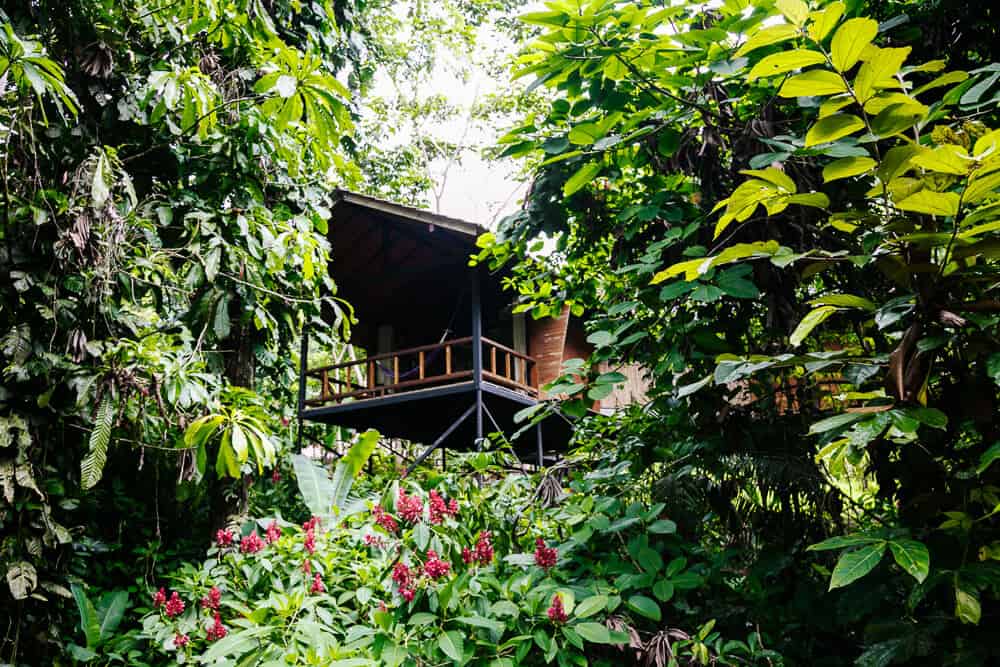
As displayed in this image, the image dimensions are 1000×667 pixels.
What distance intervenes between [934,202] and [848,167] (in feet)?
0.55

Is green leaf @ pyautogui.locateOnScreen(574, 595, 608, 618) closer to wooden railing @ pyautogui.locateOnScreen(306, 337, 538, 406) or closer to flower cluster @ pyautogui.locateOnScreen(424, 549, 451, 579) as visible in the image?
flower cluster @ pyautogui.locateOnScreen(424, 549, 451, 579)

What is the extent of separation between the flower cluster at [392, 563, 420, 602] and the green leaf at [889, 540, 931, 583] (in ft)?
3.62

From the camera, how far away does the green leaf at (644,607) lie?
1.73m

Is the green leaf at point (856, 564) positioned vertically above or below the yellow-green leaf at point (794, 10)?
below

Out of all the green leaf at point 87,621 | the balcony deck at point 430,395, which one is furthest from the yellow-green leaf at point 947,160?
the balcony deck at point 430,395

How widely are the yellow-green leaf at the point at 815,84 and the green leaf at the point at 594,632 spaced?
1.21 m

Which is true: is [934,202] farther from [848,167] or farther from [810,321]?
[810,321]

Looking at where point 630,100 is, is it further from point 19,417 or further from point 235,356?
point 235,356

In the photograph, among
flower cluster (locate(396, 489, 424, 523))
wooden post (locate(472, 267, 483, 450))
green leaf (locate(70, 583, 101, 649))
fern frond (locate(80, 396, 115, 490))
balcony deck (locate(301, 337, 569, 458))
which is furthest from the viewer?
balcony deck (locate(301, 337, 569, 458))

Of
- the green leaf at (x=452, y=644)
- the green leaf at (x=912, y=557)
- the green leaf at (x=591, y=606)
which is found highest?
the green leaf at (x=912, y=557)

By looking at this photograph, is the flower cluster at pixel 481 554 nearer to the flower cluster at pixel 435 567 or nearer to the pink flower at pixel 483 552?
the pink flower at pixel 483 552

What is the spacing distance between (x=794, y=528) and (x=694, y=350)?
573 millimetres

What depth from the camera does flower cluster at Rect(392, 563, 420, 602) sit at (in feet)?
5.74

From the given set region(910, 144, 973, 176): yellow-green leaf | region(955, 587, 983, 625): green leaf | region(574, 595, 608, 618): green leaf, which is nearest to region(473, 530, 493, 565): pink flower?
region(574, 595, 608, 618): green leaf
